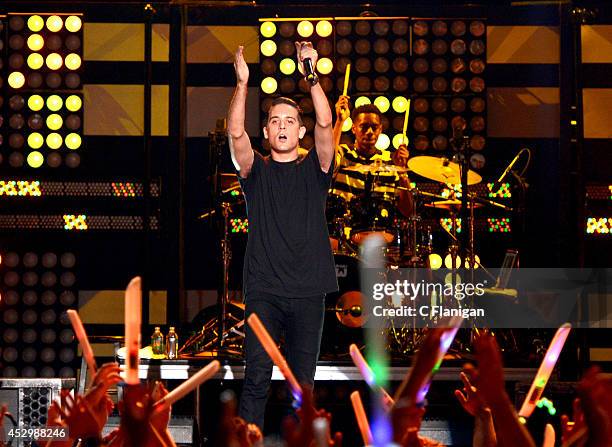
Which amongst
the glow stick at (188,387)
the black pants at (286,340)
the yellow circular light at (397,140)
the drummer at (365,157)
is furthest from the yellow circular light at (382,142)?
the glow stick at (188,387)

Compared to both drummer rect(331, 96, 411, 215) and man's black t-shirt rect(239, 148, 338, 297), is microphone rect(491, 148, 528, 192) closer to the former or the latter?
drummer rect(331, 96, 411, 215)

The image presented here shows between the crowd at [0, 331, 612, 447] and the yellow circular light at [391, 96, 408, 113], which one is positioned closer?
the crowd at [0, 331, 612, 447]

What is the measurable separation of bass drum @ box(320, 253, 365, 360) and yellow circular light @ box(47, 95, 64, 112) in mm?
3539

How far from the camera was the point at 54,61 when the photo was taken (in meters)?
9.42

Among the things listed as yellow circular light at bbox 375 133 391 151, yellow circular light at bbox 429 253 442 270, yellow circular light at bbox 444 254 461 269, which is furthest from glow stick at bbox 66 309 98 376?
yellow circular light at bbox 375 133 391 151

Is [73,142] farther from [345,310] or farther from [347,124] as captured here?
[345,310]

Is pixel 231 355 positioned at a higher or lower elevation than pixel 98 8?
lower

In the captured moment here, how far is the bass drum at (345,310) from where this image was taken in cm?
765

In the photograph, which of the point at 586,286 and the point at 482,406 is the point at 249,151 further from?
the point at 586,286

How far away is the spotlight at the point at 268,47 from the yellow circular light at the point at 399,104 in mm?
1336

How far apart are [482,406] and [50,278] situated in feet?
26.1

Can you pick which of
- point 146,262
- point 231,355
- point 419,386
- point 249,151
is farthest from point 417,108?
point 419,386

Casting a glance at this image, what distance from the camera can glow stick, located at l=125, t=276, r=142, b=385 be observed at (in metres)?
1.15

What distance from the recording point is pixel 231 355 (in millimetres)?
7039
